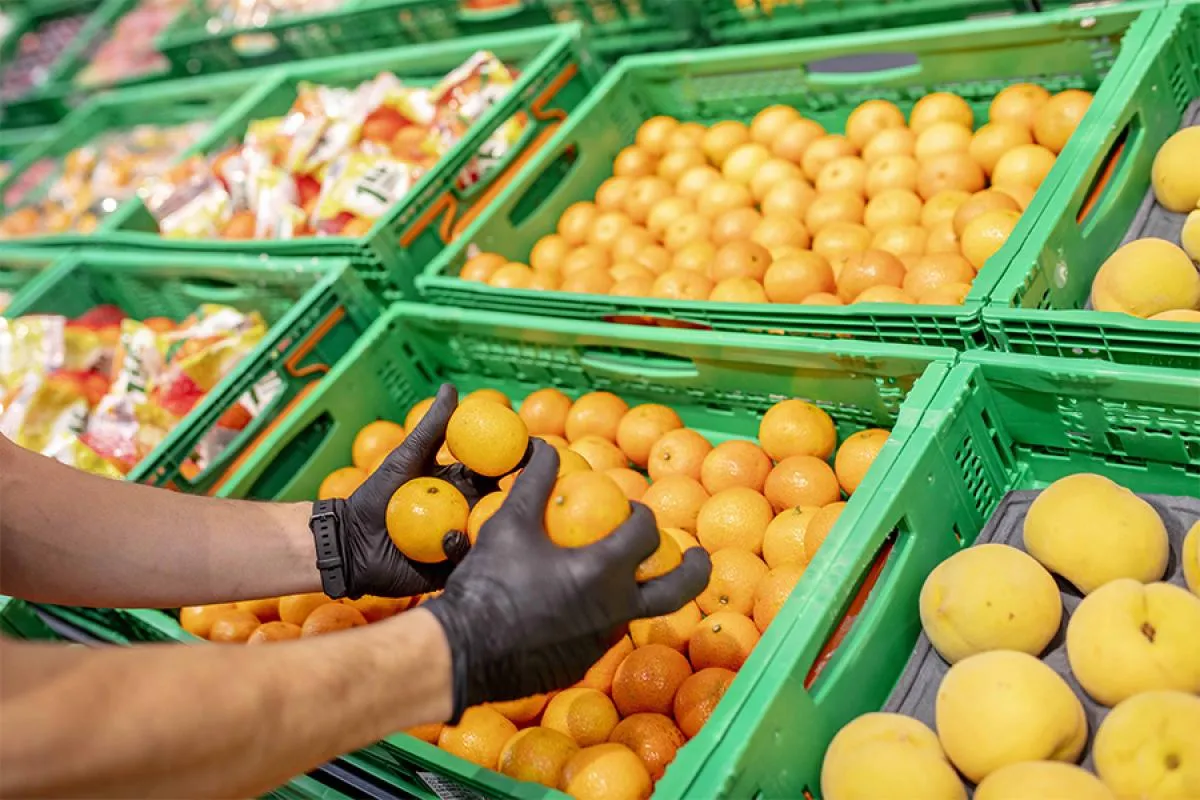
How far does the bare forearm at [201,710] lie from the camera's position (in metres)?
1.22

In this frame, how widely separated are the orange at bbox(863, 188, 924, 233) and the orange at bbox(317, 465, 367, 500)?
167 centimetres

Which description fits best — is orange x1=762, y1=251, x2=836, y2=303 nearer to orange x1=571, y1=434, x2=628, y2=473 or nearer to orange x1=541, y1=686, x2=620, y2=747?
orange x1=571, y1=434, x2=628, y2=473

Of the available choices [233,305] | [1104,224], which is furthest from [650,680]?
[233,305]

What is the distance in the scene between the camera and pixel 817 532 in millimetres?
2199

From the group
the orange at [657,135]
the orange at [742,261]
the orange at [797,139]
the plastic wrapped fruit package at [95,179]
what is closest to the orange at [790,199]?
the orange at [797,139]

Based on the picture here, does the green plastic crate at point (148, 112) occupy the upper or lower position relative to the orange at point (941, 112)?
lower

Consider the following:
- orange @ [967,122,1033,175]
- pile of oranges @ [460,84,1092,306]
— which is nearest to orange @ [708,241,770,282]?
pile of oranges @ [460,84,1092,306]

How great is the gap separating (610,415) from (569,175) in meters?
1.20

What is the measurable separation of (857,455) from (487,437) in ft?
2.77

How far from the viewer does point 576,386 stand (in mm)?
3188

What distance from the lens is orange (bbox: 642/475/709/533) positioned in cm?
255

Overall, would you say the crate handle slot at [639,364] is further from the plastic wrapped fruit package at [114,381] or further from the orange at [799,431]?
the plastic wrapped fruit package at [114,381]

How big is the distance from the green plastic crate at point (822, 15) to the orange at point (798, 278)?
46.3 inches

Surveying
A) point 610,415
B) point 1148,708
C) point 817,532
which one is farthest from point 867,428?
point 1148,708
